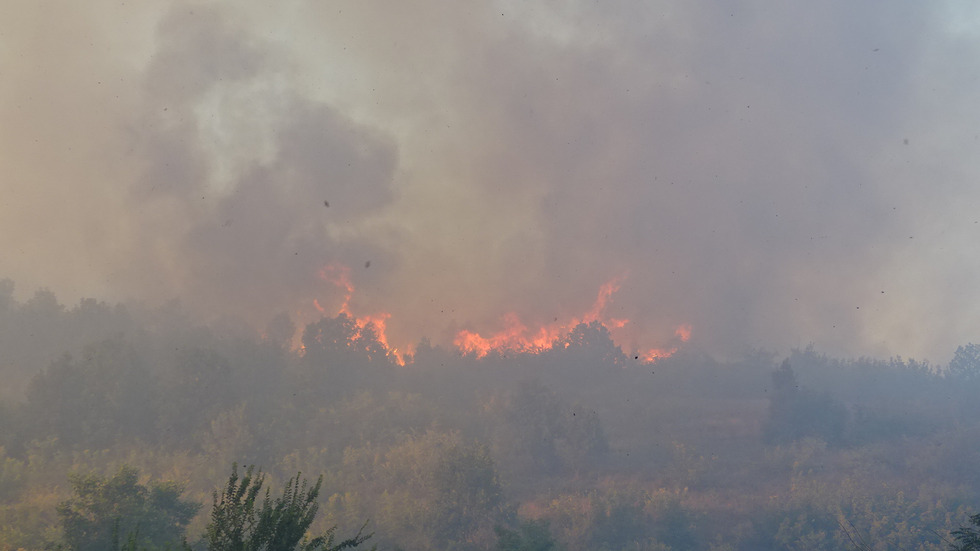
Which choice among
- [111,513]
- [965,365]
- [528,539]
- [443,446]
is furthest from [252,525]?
[965,365]

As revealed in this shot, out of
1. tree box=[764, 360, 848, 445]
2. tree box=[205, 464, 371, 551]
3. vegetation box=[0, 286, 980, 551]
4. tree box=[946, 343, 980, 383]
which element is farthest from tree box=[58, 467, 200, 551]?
tree box=[946, 343, 980, 383]

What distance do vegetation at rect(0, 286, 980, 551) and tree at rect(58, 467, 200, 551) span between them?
9 cm

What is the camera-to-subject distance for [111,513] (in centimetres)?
2675

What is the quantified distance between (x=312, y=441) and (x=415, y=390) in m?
24.0

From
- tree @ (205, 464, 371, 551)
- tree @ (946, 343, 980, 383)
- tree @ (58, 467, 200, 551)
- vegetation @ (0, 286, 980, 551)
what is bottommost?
tree @ (205, 464, 371, 551)

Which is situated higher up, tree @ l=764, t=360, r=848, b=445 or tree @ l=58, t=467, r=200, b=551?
tree @ l=764, t=360, r=848, b=445

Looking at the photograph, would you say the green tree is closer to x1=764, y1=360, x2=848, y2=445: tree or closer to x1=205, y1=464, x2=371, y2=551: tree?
x1=205, y1=464, x2=371, y2=551: tree

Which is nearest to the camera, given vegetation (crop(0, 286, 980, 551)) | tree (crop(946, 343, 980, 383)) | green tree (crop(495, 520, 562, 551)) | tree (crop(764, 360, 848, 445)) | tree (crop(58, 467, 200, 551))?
tree (crop(58, 467, 200, 551))

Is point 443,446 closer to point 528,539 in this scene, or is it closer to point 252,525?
point 528,539

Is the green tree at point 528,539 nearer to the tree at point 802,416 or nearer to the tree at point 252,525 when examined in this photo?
the tree at point 252,525

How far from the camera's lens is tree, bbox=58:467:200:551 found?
85.6 feet

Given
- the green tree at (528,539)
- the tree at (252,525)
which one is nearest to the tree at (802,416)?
the green tree at (528,539)

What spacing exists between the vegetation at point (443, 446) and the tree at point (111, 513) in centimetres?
9

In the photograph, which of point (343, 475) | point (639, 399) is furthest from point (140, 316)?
point (639, 399)
